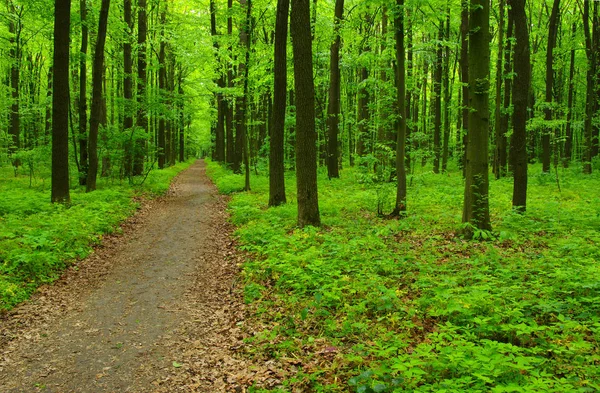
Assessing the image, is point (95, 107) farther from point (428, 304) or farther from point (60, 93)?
point (428, 304)

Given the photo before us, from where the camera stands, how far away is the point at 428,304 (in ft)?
17.1

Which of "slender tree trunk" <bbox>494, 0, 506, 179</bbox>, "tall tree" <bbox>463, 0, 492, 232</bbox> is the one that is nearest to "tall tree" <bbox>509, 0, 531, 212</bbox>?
"tall tree" <bbox>463, 0, 492, 232</bbox>

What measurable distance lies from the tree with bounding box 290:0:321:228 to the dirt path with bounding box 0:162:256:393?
92.2 inches

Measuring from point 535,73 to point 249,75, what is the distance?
2657cm

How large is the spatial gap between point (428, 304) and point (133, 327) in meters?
4.32

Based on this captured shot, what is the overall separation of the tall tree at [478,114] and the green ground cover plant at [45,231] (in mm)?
9062

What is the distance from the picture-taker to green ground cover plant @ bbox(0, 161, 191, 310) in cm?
696

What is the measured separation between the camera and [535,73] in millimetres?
30906

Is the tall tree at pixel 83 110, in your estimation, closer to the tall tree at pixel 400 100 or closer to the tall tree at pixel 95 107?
the tall tree at pixel 95 107

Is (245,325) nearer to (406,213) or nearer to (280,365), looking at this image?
(280,365)

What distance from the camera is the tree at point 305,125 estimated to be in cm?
959

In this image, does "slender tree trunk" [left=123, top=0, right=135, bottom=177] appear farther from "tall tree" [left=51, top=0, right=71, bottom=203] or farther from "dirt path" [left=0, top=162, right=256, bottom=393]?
"dirt path" [left=0, top=162, right=256, bottom=393]

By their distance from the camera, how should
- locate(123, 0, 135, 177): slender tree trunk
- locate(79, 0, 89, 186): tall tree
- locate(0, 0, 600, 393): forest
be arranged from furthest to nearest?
locate(123, 0, 135, 177): slender tree trunk → locate(79, 0, 89, 186): tall tree → locate(0, 0, 600, 393): forest

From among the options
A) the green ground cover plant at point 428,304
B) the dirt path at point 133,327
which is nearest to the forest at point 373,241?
the green ground cover plant at point 428,304
